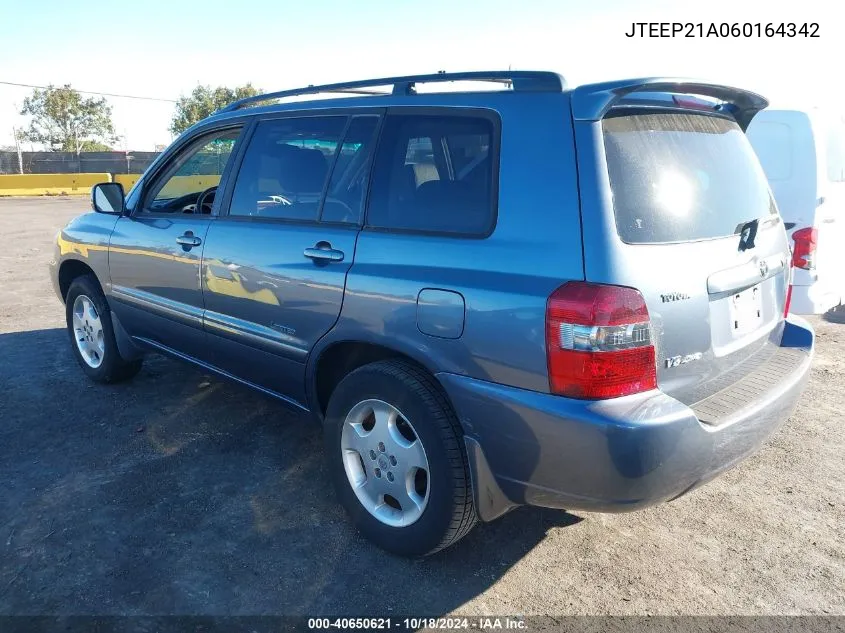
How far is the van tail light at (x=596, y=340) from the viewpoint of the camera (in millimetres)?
2141

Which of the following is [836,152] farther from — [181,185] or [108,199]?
[108,199]

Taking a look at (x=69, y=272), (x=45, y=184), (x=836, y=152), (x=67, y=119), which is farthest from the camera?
(x=67, y=119)

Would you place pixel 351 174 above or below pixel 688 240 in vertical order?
above

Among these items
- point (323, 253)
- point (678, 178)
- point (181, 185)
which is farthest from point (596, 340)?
point (181, 185)

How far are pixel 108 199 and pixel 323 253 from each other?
2227mm

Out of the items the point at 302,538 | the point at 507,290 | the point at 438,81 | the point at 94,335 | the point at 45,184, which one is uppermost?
the point at 45,184

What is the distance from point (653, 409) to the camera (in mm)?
2197

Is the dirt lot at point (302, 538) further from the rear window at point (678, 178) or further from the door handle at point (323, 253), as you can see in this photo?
the rear window at point (678, 178)

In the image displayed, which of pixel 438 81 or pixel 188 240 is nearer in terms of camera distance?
pixel 438 81

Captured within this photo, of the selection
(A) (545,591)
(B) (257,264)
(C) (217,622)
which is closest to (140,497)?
(C) (217,622)

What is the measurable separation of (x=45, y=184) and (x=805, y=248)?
90.5ft

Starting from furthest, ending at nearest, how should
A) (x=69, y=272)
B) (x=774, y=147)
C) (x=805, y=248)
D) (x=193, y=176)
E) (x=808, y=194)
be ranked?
(x=774, y=147) < (x=808, y=194) < (x=805, y=248) < (x=69, y=272) < (x=193, y=176)

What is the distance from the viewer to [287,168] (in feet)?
11.1

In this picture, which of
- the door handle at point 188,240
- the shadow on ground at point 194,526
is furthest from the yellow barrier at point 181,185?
the shadow on ground at point 194,526
